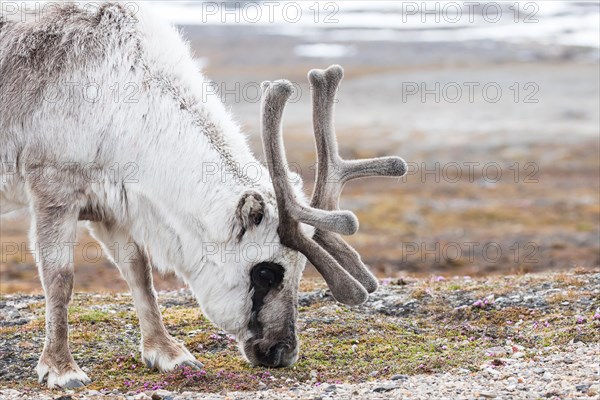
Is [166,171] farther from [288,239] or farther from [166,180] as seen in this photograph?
[288,239]

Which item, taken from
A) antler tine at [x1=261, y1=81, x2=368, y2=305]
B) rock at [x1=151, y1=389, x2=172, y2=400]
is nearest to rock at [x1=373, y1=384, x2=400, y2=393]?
antler tine at [x1=261, y1=81, x2=368, y2=305]

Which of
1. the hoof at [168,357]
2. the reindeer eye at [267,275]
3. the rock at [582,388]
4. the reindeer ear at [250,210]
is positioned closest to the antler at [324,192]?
the reindeer ear at [250,210]

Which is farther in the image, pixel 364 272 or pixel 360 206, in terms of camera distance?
pixel 360 206

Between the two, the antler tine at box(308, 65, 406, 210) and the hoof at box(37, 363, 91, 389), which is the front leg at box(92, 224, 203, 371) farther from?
the antler tine at box(308, 65, 406, 210)

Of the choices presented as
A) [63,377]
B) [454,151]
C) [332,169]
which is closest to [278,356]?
[332,169]

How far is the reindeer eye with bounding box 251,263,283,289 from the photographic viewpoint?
8.80 meters

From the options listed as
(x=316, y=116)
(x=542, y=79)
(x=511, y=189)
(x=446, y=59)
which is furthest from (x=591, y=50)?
(x=316, y=116)

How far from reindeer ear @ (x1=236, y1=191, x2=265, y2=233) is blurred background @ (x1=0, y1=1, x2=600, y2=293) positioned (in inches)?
58.9

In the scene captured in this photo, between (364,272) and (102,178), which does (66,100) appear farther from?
(364,272)

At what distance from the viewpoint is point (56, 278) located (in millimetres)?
9070

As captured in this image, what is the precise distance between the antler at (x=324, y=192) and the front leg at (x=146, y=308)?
1.88m

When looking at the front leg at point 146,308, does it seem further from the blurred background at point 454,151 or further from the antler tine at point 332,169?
the antler tine at point 332,169

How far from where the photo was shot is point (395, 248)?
1072 inches

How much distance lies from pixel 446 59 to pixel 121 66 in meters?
114
